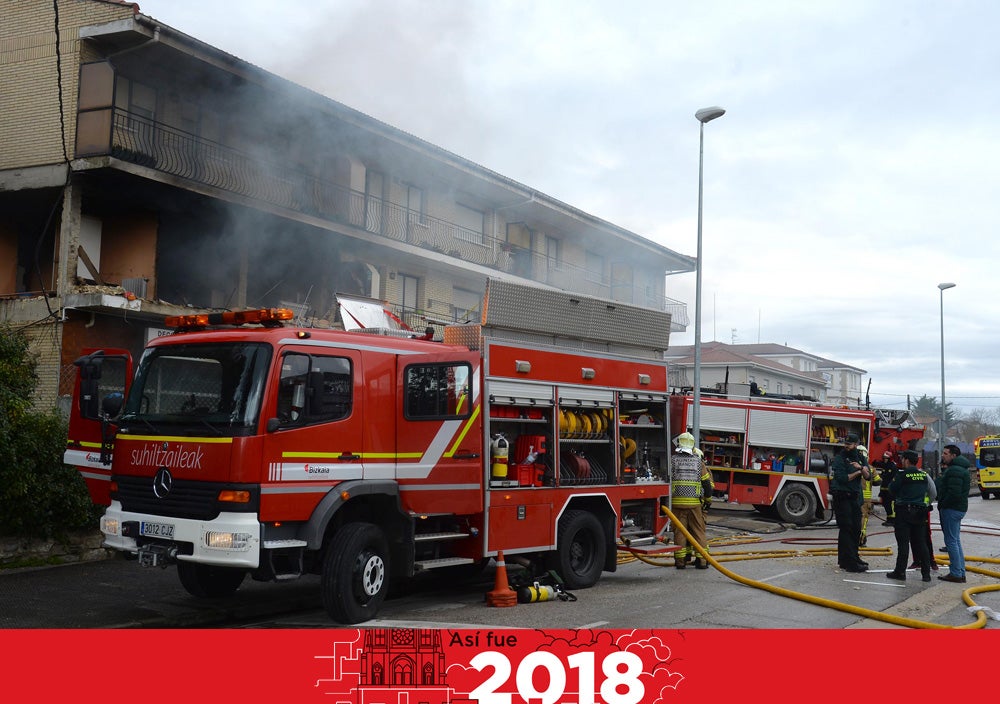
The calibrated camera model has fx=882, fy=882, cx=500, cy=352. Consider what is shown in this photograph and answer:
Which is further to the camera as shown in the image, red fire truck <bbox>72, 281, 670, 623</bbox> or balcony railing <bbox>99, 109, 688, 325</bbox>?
balcony railing <bbox>99, 109, 688, 325</bbox>

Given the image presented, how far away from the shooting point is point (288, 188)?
60.1ft

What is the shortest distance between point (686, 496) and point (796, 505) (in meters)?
8.61

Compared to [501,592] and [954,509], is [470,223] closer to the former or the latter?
[954,509]

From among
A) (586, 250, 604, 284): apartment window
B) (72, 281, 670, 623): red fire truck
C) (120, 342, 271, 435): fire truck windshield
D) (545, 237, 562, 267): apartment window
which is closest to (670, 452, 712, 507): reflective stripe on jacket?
(72, 281, 670, 623): red fire truck

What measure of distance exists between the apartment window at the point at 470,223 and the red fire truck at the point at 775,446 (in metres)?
8.75

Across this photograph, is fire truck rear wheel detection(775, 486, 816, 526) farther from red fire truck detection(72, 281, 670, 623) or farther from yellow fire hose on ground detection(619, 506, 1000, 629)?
red fire truck detection(72, 281, 670, 623)

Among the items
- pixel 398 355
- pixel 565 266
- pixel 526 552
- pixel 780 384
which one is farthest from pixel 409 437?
pixel 780 384

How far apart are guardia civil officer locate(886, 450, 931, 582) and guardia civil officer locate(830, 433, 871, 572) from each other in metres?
0.45

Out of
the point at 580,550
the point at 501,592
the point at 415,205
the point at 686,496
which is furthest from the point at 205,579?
the point at 415,205

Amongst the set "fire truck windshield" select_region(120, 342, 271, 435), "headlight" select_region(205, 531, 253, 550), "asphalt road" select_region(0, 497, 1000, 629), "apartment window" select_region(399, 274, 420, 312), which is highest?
"apartment window" select_region(399, 274, 420, 312)

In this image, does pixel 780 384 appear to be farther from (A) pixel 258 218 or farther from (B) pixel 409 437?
(B) pixel 409 437

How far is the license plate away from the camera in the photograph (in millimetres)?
7000

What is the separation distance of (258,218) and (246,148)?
1524mm

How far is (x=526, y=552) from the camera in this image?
29.8 feet
